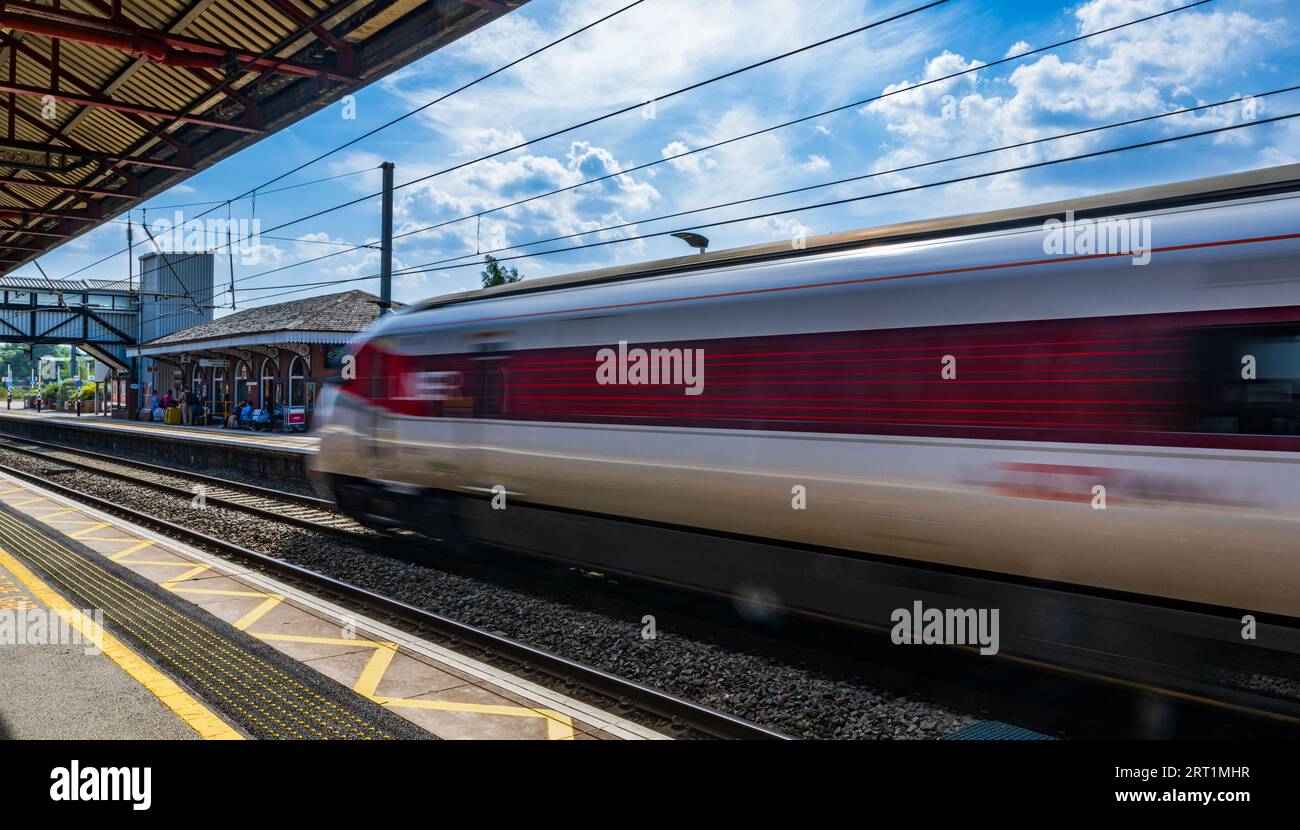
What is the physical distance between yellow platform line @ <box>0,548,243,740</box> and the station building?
20.9 meters

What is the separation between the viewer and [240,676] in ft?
17.9

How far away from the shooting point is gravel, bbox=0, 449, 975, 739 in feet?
16.7

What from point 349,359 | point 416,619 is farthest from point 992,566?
point 349,359

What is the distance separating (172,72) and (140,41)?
236 centimetres

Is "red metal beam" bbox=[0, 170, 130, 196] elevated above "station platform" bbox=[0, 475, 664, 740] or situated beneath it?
elevated above

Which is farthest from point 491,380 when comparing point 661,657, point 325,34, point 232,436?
point 232,436

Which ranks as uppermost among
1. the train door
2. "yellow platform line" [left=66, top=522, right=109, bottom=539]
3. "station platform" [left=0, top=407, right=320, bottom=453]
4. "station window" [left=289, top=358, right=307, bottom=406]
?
"station window" [left=289, top=358, right=307, bottom=406]

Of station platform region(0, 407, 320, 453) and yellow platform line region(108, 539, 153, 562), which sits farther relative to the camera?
station platform region(0, 407, 320, 453)

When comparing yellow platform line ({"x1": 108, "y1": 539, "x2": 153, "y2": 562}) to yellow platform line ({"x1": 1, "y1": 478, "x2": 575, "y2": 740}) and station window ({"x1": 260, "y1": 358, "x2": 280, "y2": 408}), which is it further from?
station window ({"x1": 260, "y1": 358, "x2": 280, "y2": 408})

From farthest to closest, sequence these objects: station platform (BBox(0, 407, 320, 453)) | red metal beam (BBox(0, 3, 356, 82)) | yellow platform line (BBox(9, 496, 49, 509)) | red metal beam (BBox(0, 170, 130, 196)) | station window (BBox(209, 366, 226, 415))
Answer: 1. station window (BBox(209, 366, 226, 415))
2. station platform (BBox(0, 407, 320, 453))
3. red metal beam (BBox(0, 170, 130, 196))
4. yellow platform line (BBox(9, 496, 49, 509))
5. red metal beam (BBox(0, 3, 356, 82))

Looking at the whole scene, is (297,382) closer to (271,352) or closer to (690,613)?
(271,352)

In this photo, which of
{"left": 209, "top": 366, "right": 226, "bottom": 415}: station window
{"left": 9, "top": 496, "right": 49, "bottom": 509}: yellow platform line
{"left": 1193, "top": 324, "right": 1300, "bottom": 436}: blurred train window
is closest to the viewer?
{"left": 1193, "top": 324, "right": 1300, "bottom": 436}: blurred train window

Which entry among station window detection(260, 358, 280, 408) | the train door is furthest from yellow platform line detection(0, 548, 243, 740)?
station window detection(260, 358, 280, 408)
